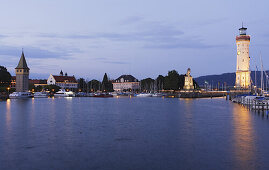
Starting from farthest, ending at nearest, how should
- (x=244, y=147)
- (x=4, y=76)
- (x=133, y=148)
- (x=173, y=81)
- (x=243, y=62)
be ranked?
(x=173, y=81)
(x=243, y=62)
(x=4, y=76)
(x=244, y=147)
(x=133, y=148)

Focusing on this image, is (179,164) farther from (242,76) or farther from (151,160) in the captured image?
(242,76)

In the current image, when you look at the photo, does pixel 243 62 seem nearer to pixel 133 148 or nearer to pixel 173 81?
pixel 173 81

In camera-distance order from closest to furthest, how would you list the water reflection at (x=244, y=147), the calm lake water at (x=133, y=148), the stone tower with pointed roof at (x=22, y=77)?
1. the calm lake water at (x=133, y=148)
2. the water reflection at (x=244, y=147)
3. the stone tower with pointed roof at (x=22, y=77)

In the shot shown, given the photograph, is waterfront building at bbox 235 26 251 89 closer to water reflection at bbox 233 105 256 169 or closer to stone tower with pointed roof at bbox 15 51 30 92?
stone tower with pointed roof at bbox 15 51 30 92

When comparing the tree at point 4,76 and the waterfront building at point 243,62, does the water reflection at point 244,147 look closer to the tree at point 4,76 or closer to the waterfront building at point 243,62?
the tree at point 4,76

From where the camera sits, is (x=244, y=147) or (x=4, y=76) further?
(x=4, y=76)

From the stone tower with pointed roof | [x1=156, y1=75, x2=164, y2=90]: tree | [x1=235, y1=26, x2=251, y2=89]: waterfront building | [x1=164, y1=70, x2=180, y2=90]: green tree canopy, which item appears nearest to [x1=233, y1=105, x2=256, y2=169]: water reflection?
[x1=164, y1=70, x2=180, y2=90]: green tree canopy

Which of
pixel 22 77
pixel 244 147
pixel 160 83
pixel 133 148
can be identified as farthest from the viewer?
pixel 160 83

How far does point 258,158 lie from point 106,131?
1552cm

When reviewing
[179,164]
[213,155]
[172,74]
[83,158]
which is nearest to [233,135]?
[213,155]

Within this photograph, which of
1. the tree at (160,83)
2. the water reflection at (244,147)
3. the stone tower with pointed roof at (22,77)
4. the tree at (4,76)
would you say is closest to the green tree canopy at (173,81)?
the tree at (160,83)

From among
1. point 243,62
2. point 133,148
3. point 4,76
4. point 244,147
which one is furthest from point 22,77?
point 244,147

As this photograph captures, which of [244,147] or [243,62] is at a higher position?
[243,62]

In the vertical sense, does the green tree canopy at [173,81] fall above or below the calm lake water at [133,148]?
above
